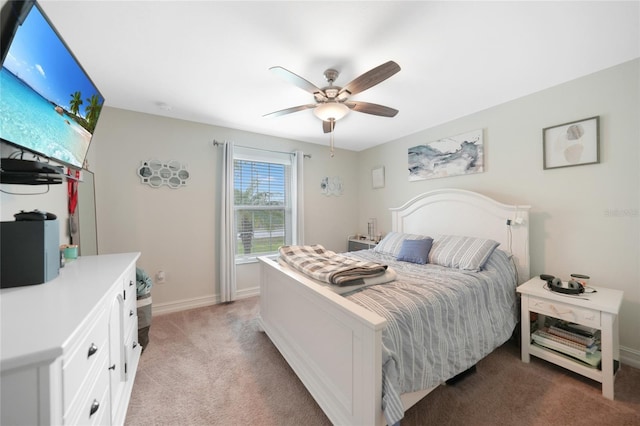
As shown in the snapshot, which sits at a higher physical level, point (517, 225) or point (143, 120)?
point (143, 120)

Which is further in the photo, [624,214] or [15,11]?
[624,214]

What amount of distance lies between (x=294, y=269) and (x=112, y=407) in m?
1.24

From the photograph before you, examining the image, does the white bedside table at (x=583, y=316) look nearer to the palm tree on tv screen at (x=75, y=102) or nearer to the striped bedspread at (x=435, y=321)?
the striped bedspread at (x=435, y=321)

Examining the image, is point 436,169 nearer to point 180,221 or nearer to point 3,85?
point 180,221

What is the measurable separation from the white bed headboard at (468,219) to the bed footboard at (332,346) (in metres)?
2.04

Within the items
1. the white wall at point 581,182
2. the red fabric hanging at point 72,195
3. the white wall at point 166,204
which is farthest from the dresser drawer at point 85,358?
the white wall at point 581,182

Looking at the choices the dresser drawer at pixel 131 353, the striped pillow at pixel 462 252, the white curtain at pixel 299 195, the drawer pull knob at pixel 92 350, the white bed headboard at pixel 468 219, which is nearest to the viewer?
the drawer pull knob at pixel 92 350

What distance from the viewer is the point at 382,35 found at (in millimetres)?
1554

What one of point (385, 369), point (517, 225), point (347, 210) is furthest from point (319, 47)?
point (347, 210)

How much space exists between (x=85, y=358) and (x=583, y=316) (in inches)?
111

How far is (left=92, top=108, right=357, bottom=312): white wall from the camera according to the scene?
8.47ft

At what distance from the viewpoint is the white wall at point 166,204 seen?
8.47 feet

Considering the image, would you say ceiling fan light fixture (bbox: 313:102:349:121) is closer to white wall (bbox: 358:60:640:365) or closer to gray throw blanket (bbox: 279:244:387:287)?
gray throw blanket (bbox: 279:244:387:287)

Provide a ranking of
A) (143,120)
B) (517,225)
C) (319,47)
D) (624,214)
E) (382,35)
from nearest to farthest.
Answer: (382,35), (319,47), (624,214), (517,225), (143,120)
